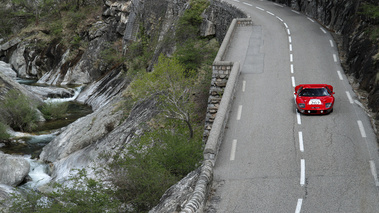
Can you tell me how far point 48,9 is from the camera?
6406 cm

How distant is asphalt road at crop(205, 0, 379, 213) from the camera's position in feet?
38.5

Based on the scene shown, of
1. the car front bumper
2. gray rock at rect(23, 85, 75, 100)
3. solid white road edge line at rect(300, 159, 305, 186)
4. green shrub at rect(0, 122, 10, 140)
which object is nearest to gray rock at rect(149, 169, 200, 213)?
solid white road edge line at rect(300, 159, 305, 186)

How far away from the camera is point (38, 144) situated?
103ft

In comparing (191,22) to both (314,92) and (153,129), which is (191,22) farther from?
(314,92)

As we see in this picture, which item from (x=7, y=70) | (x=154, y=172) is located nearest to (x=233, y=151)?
(x=154, y=172)

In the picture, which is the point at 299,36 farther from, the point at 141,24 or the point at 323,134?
the point at 141,24

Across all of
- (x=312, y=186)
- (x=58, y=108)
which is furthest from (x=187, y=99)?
(x=58, y=108)

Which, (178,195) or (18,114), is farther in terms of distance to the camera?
(18,114)

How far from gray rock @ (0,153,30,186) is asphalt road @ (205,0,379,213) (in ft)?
49.2

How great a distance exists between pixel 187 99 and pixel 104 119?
787 cm

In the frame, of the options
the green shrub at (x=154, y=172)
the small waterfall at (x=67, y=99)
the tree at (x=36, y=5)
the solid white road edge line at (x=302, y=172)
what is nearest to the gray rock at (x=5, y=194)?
the green shrub at (x=154, y=172)

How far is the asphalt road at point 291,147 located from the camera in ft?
38.5

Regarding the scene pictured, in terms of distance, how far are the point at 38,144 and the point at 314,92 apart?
2250 cm

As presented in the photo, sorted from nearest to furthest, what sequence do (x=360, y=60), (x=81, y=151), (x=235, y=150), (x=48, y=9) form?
(x=235, y=150) < (x=360, y=60) < (x=81, y=151) < (x=48, y=9)
